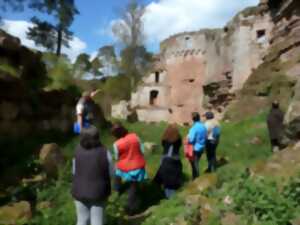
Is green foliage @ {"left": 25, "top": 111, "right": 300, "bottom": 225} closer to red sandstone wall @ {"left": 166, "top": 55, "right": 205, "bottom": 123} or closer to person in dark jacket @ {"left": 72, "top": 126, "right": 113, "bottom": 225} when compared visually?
person in dark jacket @ {"left": 72, "top": 126, "right": 113, "bottom": 225}

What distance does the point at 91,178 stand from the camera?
5855 millimetres

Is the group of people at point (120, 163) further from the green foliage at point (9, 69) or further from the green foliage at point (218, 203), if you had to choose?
the green foliage at point (9, 69)

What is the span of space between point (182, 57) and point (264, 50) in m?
18.8

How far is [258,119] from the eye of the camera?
57.6 ft

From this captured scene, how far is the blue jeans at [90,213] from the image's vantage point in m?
5.90

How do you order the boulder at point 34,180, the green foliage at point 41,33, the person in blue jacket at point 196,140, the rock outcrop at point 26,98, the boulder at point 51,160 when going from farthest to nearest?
the green foliage at point 41,33
the rock outcrop at point 26,98
the person in blue jacket at point 196,140
the boulder at point 51,160
the boulder at point 34,180

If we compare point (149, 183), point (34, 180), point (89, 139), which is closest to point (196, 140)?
point (149, 183)

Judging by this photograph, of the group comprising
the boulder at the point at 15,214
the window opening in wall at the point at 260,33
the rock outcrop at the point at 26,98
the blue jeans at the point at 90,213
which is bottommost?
the boulder at the point at 15,214

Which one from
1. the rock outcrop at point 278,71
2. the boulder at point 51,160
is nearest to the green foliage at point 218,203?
the boulder at point 51,160

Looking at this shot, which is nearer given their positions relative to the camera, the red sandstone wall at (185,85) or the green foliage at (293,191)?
the green foliage at (293,191)

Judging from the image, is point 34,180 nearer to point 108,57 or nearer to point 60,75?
point 60,75

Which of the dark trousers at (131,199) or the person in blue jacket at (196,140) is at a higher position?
the person in blue jacket at (196,140)

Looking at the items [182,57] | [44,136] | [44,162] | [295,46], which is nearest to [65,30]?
[182,57]

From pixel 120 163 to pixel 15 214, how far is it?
5.94 feet
